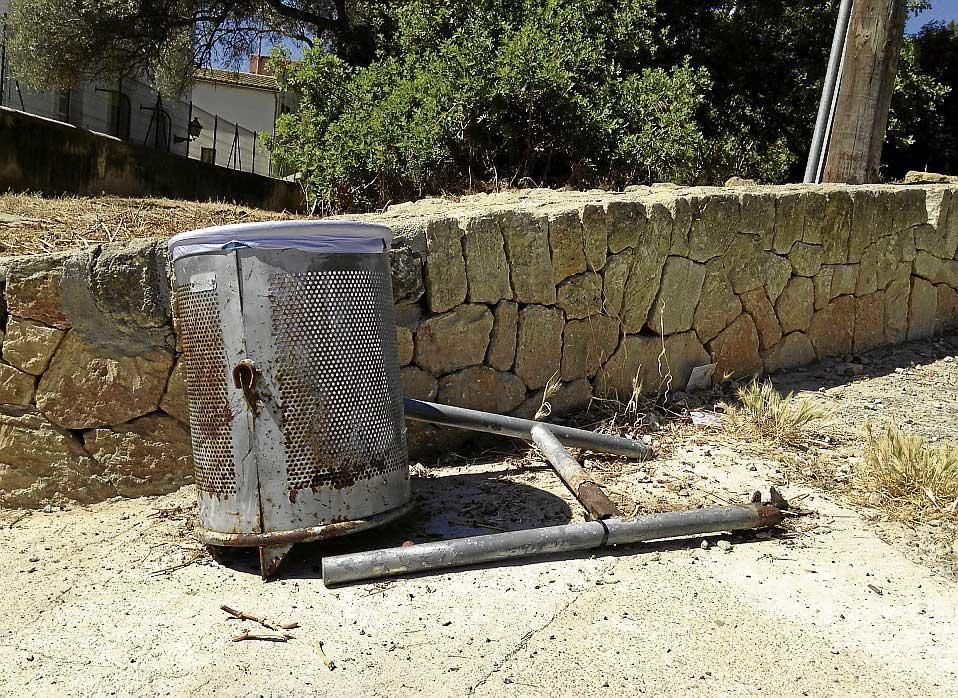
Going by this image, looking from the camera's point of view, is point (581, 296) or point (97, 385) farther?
point (581, 296)

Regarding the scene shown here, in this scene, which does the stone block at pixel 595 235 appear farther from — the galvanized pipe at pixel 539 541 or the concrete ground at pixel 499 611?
the galvanized pipe at pixel 539 541

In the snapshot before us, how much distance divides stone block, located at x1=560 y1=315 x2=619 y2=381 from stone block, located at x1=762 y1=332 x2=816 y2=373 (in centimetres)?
126

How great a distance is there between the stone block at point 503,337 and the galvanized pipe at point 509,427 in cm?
44

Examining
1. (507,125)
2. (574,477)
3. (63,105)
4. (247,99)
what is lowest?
(574,477)

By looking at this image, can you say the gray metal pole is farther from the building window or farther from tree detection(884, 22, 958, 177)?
the building window

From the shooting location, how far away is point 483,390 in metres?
4.49

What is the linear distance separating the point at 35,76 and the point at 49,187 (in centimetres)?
269

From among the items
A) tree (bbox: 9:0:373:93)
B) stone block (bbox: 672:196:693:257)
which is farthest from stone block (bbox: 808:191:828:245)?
tree (bbox: 9:0:373:93)

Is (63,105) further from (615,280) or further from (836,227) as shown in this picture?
(836,227)

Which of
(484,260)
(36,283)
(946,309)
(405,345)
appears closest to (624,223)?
(484,260)

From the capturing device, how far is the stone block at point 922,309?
21.1 ft

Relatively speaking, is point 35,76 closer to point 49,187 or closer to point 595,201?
→ point 49,187

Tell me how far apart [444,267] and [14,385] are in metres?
1.93

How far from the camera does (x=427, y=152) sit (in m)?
6.47
